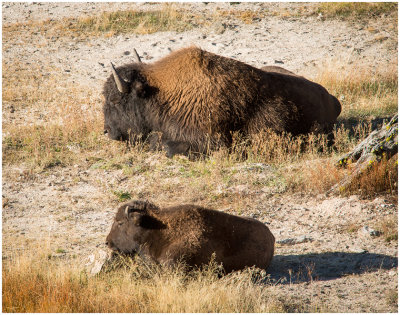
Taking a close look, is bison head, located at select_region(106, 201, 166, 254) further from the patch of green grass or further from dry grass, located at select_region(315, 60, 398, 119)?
the patch of green grass

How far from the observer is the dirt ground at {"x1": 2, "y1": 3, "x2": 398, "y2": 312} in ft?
20.2

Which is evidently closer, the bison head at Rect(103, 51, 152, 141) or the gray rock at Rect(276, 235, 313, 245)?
the gray rock at Rect(276, 235, 313, 245)

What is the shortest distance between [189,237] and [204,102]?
431 centimetres

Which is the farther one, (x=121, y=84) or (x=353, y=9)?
(x=353, y=9)

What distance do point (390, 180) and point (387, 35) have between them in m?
10.8

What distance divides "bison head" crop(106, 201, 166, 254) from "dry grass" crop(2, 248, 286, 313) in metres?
0.21

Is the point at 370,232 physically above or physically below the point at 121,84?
below

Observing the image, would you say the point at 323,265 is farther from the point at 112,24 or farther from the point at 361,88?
the point at 112,24

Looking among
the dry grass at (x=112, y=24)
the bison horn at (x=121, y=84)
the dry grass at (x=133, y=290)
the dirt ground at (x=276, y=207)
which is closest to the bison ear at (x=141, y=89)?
the bison horn at (x=121, y=84)

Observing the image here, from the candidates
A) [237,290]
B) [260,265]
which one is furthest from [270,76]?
[237,290]

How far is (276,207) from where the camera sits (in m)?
8.31


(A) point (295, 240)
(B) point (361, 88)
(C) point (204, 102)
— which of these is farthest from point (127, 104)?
(B) point (361, 88)

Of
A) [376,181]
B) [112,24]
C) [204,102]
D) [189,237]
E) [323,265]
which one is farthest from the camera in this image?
[112,24]

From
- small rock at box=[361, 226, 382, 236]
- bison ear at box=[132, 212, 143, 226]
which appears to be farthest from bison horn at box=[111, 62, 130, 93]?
small rock at box=[361, 226, 382, 236]
